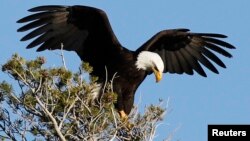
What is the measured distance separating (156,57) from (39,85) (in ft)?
10.2

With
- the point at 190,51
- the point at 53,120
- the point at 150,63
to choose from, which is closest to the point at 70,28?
the point at 150,63

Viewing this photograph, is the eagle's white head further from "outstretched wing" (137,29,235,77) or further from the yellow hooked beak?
"outstretched wing" (137,29,235,77)

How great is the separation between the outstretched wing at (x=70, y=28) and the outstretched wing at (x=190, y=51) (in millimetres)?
1310

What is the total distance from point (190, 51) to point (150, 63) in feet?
6.12

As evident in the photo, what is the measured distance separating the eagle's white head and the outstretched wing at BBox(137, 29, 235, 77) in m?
1.29

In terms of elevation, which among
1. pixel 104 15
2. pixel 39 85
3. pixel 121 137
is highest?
pixel 104 15

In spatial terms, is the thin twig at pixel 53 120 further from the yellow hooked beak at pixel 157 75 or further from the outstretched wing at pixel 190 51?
the outstretched wing at pixel 190 51

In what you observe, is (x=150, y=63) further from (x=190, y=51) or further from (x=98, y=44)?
(x=190, y=51)

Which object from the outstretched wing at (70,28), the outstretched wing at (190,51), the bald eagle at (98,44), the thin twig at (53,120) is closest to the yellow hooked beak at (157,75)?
the bald eagle at (98,44)

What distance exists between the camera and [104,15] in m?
10.6

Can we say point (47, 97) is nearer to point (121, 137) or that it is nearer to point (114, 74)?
point (121, 137)

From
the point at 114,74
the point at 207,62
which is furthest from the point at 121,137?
the point at 207,62

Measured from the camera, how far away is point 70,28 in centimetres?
1087

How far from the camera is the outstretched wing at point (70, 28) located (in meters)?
10.5
